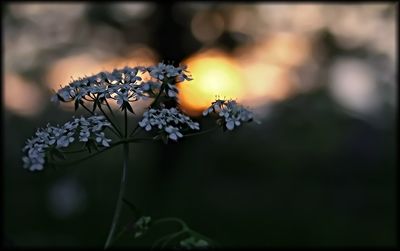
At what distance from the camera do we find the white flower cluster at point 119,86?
74.5 inches

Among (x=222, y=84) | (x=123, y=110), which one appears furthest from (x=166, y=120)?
Answer: (x=222, y=84)

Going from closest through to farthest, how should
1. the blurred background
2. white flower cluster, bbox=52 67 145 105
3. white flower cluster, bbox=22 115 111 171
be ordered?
white flower cluster, bbox=22 115 111 171 < white flower cluster, bbox=52 67 145 105 < the blurred background

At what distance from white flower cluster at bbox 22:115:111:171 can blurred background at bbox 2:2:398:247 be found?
19.3 feet

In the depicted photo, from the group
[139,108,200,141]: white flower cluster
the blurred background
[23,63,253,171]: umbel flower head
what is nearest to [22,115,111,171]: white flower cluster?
[23,63,253,171]: umbel flower head

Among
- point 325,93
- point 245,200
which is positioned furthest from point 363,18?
point 245,200

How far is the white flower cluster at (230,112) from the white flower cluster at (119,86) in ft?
0.37

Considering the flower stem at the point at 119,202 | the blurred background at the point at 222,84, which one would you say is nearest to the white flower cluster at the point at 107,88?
the flower stem at the point at 119,202

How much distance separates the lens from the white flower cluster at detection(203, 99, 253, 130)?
1.95 m

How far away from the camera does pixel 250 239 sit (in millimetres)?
8055

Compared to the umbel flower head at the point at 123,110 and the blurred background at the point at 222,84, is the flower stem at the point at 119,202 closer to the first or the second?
the umbel flower head at the point at 123,110

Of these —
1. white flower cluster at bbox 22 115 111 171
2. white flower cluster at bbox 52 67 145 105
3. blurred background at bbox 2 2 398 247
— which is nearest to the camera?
white flower cluster at bbox 22 115 111 171

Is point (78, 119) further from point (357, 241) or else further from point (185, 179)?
point (185, 179)

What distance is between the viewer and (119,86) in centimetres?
190

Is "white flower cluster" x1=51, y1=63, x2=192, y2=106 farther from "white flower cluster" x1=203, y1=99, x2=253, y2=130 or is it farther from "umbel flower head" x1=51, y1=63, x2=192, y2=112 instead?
"white flower cluster" x1=203, y1=99, x2=253, y2=130
